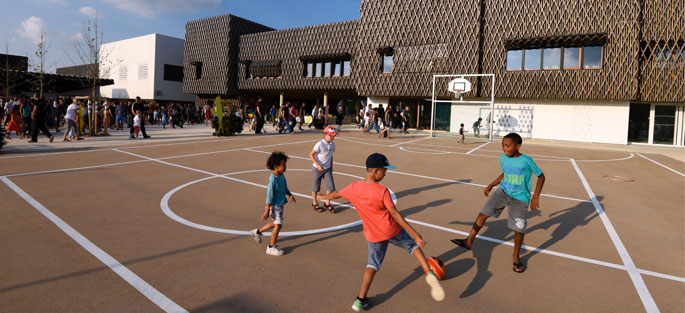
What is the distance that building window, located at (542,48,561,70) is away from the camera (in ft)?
84.4

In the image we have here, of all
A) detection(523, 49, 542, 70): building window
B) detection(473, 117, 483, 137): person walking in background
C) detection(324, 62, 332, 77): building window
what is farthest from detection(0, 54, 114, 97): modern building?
detection(523, 49, 542, 70): building window

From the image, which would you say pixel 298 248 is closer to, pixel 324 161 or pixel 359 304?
pixel 359 304

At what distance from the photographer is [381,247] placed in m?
3.71

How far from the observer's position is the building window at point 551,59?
84.4ft

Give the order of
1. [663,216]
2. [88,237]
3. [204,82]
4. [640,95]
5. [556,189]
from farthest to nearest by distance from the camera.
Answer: [204,82], [640,95], [556,189], [663,216], [88,237]

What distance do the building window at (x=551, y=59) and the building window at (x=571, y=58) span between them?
41cm

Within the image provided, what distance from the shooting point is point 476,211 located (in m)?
7.26

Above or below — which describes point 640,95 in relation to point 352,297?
above

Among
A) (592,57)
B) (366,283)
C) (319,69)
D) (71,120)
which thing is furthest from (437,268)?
(319,69)

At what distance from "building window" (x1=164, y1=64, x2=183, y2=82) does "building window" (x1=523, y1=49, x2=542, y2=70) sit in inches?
1754

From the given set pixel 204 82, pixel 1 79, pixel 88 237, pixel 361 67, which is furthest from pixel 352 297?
pixel 1 79

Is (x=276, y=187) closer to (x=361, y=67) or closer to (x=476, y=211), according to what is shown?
(x=476, y=211)

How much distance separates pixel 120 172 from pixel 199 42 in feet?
129

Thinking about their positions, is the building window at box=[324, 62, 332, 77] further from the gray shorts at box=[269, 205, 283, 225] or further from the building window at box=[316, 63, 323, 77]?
the gray shorts at box=[269, 205, 283, 225]
